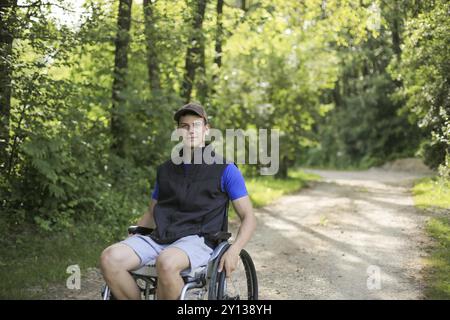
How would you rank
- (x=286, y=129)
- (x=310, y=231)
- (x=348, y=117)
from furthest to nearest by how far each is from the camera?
(x=348, y=117) → (x=286, y=129) → (x=310, y=231)

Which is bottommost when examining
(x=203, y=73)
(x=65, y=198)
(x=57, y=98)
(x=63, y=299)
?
(x=63, y=299)

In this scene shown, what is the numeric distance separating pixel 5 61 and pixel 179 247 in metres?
3.42

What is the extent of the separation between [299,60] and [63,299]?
12287 mm

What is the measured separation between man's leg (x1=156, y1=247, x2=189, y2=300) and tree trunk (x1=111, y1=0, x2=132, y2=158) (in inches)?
212

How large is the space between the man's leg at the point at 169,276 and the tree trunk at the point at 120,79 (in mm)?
5373

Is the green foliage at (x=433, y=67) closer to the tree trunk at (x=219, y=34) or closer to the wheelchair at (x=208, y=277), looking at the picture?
the tree trunk at (x=219, y=34)

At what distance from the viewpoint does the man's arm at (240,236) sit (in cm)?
345

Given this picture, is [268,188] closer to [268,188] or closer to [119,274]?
[268,188]

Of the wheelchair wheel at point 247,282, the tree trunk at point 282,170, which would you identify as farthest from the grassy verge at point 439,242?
the tree trunk at point 282,170

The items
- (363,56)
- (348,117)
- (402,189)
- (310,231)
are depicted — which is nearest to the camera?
(310,231)

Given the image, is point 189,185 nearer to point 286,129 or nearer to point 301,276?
point 301,276

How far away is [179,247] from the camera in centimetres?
346

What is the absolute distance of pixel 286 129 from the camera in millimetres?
15570

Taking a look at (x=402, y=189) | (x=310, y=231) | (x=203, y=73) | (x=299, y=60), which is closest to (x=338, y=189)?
(x=402, y=189)
